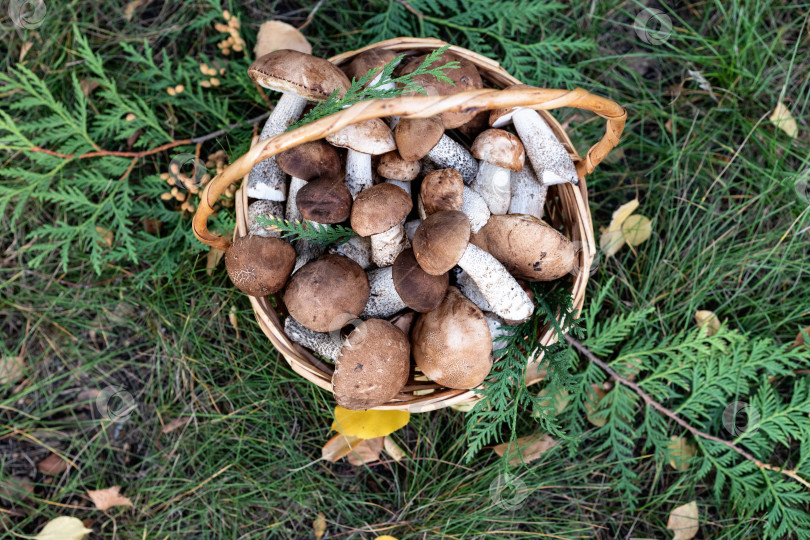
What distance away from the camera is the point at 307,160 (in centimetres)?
201

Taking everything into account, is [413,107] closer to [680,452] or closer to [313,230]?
[313,230]

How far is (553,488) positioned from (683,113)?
2.00 m

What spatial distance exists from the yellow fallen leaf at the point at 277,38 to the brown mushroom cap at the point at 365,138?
85 cm

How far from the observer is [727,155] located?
280cm

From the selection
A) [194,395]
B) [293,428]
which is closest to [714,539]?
[293,428]

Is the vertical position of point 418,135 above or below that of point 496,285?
above

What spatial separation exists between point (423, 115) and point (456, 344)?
785 millimetres

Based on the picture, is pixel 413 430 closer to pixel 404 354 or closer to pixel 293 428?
pixel 293 428

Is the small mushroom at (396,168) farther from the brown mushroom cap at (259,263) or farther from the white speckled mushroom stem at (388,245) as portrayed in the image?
the brown mushroom cap at (259,263)

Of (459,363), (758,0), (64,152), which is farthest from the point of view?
(758,0)

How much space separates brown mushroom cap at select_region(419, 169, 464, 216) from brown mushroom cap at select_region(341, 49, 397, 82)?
0.51 m

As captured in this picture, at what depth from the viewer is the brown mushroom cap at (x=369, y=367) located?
1872 millimetres

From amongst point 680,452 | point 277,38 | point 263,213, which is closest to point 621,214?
point 680,452

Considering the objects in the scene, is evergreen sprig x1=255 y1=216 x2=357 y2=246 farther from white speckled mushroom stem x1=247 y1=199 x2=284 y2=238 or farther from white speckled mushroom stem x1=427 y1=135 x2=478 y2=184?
white speckled mushroom stem x1=427 y1=135 x2=478 y2=184
